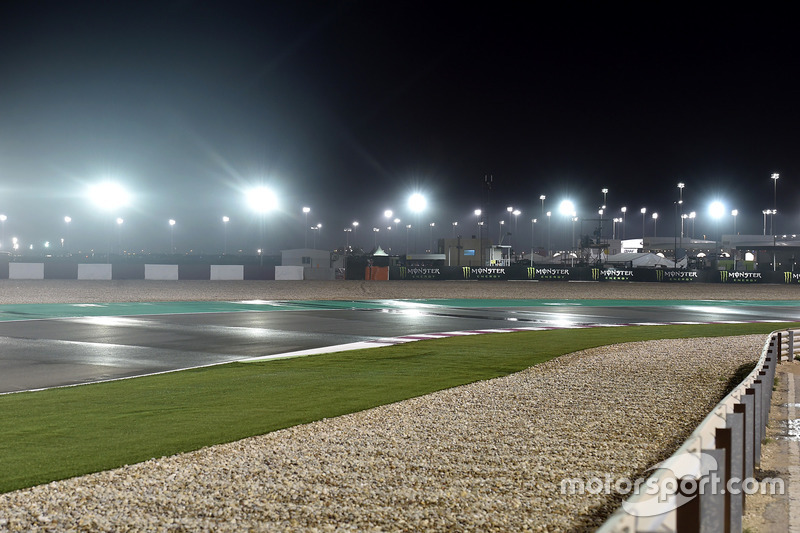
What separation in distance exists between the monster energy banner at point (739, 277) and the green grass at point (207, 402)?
42.6m

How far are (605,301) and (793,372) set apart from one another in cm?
2650

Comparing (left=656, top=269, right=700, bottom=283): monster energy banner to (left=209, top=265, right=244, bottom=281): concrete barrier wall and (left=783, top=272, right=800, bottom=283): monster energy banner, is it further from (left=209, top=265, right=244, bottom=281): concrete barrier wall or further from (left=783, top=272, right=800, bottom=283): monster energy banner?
(left=209, top=265, right=244, bottom=281): concrete barrier wall

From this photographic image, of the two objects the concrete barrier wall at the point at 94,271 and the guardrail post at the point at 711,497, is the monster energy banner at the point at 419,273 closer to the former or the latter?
the concrete barrier wall at the point at 94,271

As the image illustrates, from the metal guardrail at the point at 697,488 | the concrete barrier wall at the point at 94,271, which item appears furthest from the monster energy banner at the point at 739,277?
the metal guardrail at the point at 697,488

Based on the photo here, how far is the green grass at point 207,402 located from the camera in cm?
761

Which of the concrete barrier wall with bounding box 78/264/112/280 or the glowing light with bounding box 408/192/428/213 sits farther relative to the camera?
the glowing light with bounding box 408/192/428/213

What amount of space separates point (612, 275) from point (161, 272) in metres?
35.4

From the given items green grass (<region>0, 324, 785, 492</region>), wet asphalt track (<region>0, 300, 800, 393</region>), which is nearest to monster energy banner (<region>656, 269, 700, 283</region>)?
wet asphalt track (<region>0, 300, 800, 393</region>)

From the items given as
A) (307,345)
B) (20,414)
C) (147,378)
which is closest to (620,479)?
(20,414)

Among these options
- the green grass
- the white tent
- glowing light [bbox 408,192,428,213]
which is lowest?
the green grass

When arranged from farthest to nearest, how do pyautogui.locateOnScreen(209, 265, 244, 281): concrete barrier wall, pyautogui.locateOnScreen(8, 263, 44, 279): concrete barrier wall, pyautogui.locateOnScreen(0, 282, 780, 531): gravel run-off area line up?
pyautogui.locateOnScreen(209, 265, 244, 281): concrete barrier wall, pyautogui.locateOnScreen(8, 263, 44, 279): concrete barrier wall, pyautogui.locateOnScreen(0, 282, 780, 531): gravel run-off area

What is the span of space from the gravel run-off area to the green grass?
1.93ft

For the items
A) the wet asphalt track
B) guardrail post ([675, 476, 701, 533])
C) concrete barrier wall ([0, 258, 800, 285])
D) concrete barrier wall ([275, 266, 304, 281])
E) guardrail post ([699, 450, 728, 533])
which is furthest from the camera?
concrete barrier wall ([275, 266, 304, 281])

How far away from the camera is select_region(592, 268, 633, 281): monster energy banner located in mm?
56500
